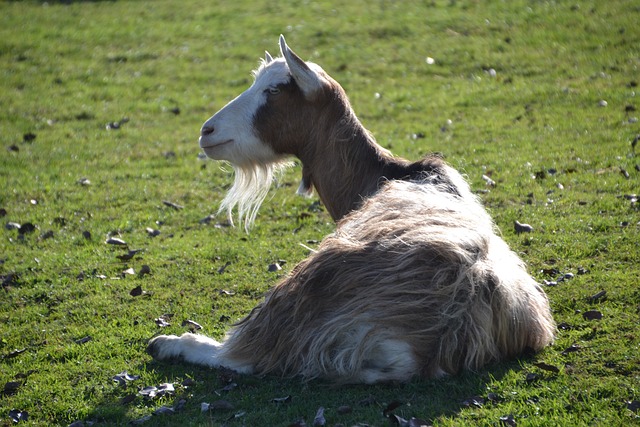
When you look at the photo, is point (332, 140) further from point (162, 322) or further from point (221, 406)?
point (221, 406)

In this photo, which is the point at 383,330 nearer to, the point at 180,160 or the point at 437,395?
the point at 437,395

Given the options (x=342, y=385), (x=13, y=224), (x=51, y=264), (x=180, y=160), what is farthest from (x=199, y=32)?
(x=342, y=385)

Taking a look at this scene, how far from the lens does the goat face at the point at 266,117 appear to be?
6.41 m

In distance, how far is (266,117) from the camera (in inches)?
255

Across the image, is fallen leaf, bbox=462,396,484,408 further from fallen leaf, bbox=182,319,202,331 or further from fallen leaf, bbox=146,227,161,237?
fallen leaf, bbox=146,227,161,237

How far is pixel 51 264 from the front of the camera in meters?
7.93

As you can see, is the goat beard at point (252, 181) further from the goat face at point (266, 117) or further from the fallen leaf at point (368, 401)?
the fallen leaf at point (368, 401)

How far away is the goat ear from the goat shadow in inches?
93.5

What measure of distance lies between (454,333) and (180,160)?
7.30 m

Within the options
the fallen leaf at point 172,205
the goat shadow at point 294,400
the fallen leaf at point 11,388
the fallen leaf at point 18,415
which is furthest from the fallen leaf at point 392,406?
the fallen leaf at point 172,205

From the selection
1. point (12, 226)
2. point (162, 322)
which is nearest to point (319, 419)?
point (162, 322)

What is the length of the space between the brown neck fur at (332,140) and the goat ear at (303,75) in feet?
0.25

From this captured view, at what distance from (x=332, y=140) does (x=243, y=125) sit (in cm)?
74

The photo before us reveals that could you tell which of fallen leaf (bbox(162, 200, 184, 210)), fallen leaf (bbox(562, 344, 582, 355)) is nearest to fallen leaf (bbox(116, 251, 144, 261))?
fallen leaf (bbox(162, 200, 184, 210))
